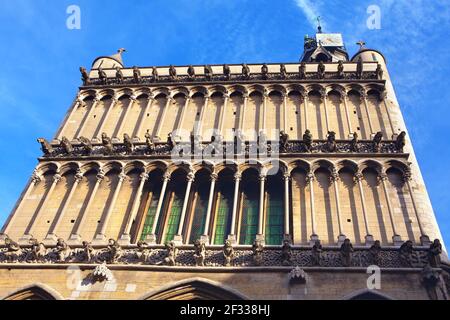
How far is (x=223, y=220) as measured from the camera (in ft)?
52.3

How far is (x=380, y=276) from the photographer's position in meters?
13.2

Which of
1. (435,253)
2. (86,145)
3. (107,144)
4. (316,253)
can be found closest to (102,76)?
(86,145)

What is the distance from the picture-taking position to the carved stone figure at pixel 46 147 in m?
17.9

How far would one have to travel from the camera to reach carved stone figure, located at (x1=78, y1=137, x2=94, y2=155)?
17734 mm

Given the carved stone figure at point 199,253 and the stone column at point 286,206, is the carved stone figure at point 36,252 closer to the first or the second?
the carved stone figure at point 199,253

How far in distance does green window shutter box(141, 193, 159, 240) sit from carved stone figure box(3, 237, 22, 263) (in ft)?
12.0

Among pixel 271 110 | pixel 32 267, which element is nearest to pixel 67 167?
pixel 32 267

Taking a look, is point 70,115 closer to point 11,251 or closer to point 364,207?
point 11,251

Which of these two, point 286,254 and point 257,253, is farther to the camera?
point 257,253

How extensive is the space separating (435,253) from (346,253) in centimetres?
234

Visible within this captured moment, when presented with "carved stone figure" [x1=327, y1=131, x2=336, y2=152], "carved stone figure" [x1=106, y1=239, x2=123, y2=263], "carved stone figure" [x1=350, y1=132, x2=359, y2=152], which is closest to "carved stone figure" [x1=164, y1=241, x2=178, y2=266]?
"carved stone figure" [x1=106, y1=239, x2=123, y2=263]

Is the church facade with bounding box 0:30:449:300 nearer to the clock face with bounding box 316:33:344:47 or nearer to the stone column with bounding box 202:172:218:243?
the stone column with bounding box 202:172:218:243
